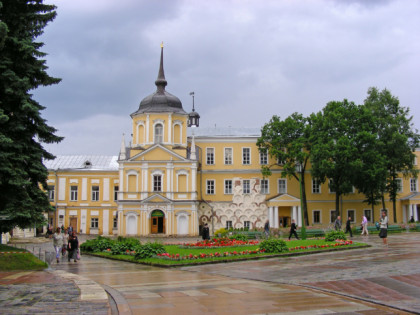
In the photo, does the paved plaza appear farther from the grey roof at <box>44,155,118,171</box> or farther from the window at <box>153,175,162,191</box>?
the grey roof at <box>44,155,118,171</box>

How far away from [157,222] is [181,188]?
434 cm

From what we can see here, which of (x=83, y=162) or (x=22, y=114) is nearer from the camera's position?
(x=22, y=114)

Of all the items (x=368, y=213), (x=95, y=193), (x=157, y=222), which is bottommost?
(x=157, y=222)

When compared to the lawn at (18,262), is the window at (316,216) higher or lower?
higher

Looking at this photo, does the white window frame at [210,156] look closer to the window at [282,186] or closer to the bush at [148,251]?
the window at [282,186]

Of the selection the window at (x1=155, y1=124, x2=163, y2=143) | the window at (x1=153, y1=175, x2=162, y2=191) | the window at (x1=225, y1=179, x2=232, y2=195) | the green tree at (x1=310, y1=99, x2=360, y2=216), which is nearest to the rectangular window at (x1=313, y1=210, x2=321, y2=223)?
the green tree at (x1=310, y1=99, x2=360, y2=216)

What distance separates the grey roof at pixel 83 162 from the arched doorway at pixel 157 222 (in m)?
11.6

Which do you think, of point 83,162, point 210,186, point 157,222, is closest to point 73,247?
point 157,222

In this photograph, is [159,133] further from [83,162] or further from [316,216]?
[316,216]

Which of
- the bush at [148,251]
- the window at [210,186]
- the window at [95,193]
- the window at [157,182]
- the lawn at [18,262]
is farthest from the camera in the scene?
the window at [95,193]

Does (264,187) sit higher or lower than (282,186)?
lower

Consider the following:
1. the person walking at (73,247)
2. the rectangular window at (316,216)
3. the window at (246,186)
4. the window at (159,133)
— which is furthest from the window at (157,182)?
the person walking at (73,247)

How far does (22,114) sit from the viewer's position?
1906 centimetres

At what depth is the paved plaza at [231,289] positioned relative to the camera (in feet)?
30.4
